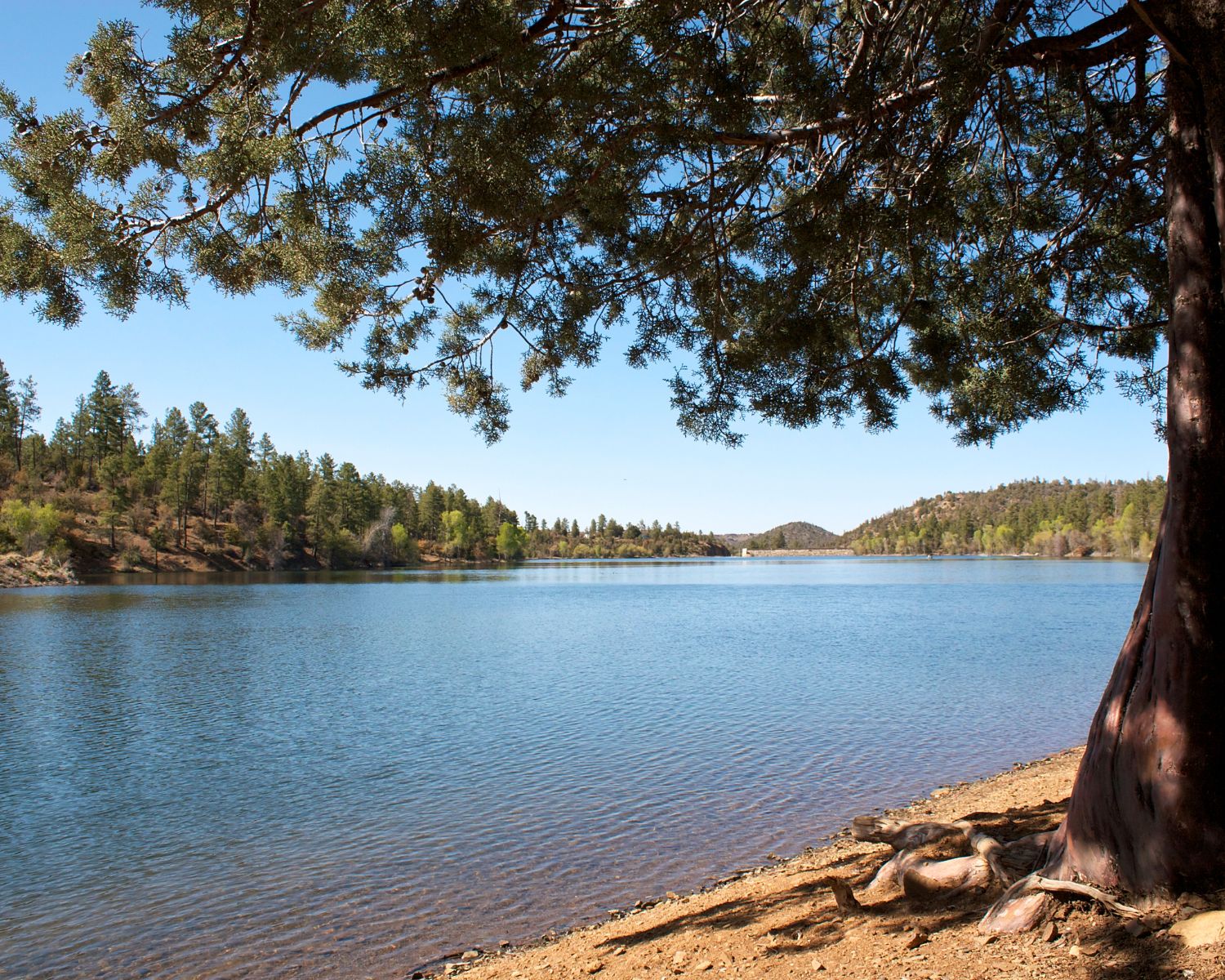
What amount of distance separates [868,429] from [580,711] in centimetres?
955

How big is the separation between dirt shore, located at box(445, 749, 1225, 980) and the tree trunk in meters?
0.20

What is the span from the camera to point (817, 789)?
915 cm

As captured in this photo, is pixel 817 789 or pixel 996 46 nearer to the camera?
pixel 996 46

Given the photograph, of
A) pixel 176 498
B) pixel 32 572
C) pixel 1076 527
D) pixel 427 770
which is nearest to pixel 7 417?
pixel 176 498

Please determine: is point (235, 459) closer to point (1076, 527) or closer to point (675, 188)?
point (675, 188)

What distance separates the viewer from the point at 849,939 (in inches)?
149

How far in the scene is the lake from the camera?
6211mm

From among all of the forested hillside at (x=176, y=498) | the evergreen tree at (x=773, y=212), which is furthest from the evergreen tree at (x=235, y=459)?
the evergreen tree at (x=773, y=212)

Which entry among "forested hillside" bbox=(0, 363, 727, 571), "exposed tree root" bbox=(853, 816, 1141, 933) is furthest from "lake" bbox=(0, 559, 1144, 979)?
"forested hillside" bbox=(0, 363, 727, 571)

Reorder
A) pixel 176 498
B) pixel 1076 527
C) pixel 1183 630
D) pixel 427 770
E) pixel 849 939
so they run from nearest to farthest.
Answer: pixel 1183 630
pixel 849 939
pixel 427 770
pixel 176 498
pixel 1076 527

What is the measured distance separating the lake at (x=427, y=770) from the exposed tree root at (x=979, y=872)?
7.33 feet

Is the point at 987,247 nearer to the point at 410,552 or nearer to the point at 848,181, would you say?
the point at 848,181

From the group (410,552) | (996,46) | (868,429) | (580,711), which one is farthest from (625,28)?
(410,552)

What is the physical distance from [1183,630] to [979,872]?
1.59 m
